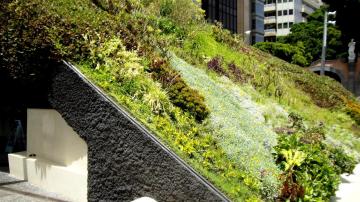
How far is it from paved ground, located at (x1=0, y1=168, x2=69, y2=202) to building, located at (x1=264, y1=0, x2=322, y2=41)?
90.9m

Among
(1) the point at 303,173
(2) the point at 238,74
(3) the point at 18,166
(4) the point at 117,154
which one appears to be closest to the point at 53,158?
(3) the point at 18,166

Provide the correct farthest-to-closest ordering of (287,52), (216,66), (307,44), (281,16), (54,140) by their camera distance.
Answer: (281,16) → (307,44) → (287,52) → (216,66) → (54,140)

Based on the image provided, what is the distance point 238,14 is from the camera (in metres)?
66.2

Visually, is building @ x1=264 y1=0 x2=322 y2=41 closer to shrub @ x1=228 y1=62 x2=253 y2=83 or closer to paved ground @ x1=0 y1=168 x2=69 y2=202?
shrub @ x1=228 y1=62 x2=253 y2=83

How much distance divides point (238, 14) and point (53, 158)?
194 feet

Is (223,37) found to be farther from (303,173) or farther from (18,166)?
(303,173)

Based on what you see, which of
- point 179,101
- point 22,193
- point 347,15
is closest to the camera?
point 22,193

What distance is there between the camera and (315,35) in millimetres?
72812

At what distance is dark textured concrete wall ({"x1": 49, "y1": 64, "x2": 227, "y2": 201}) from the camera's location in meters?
7.72

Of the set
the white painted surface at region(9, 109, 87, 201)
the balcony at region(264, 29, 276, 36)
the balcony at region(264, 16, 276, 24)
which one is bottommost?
the balcony at region(264, 29, 276, 36)

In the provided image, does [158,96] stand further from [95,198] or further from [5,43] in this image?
[5,43]

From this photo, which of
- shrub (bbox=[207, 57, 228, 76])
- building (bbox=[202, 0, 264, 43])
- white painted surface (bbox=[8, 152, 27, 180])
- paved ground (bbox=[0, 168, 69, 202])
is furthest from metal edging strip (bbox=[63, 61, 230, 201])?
building (bbox=[202, 0, 264, 43])

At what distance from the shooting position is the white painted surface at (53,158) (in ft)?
31.4

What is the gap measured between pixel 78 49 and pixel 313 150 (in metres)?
6.25
